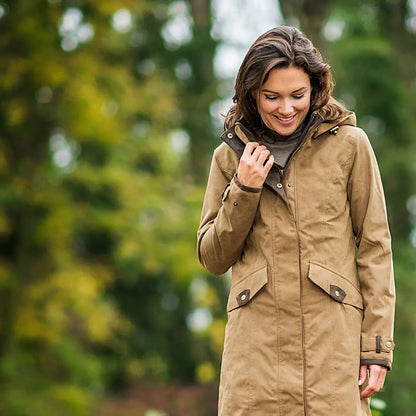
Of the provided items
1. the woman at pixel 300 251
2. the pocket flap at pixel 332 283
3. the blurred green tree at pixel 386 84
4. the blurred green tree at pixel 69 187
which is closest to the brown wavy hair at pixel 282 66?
the woman at pixel 300 251

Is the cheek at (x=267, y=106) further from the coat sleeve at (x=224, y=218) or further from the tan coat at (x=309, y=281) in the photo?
the coat sleeve at (x=224, y=218)

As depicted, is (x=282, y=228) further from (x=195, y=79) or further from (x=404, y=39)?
(x=404, y=39)

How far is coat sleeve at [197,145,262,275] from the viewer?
2.85m

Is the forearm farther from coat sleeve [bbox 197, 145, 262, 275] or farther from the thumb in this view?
the thumb

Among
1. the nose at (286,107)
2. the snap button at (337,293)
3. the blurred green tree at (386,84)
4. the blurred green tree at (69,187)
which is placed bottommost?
the snap button at (337,293)

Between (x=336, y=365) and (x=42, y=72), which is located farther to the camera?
(x=42, y=72)

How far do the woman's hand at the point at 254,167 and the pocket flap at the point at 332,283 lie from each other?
344 millimetres

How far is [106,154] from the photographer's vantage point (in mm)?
15383

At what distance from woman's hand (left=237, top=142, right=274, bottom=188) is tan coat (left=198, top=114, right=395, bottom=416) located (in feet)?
0.10

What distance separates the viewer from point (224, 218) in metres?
2.91

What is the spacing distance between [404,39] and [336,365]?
14329 millimetres

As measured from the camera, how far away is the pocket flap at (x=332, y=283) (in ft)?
9.19

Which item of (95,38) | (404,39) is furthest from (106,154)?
(404,39)

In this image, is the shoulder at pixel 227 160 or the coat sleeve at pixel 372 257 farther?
the shoulder at pixel 227 160
